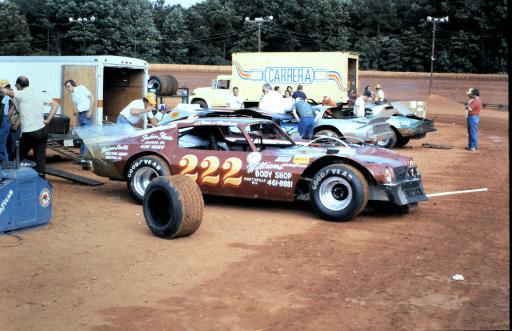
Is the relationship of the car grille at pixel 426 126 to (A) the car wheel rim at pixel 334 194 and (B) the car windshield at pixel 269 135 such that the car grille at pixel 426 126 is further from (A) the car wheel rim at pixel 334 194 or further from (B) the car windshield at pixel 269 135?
(A) the car wheel rim at pixel 334 194

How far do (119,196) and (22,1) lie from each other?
207 ft

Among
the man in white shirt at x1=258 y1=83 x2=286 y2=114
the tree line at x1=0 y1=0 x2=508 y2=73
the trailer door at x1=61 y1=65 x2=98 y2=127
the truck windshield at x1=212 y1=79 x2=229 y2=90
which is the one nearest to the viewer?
the trailer door at x1=61 y1=65 x2=98 y2=127

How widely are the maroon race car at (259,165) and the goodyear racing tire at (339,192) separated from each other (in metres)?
0.01

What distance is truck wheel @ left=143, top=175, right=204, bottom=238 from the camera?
25.8 feet

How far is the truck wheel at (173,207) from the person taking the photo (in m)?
7.87

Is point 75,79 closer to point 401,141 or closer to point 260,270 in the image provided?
point 401,141

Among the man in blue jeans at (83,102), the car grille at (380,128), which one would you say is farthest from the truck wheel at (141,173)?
the car grille at (380,128)

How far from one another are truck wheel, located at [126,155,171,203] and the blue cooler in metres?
1.83

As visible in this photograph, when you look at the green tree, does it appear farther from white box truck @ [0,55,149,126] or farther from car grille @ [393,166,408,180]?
car grille @ [393,166,408,180]

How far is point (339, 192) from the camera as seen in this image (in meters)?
9.05

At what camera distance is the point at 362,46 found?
6644 cm

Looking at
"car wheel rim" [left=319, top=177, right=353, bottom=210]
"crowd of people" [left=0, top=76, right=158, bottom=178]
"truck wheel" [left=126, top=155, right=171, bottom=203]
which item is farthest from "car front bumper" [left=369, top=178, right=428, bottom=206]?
"crowd of people" [left=0, top=76, right=158, bottom=178]

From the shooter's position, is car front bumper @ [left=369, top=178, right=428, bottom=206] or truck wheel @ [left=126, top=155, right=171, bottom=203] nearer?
car front bumper @ [left=369, top=178, right=428, bottom=206]

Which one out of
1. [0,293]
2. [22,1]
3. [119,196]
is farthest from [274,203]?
[22,1]
